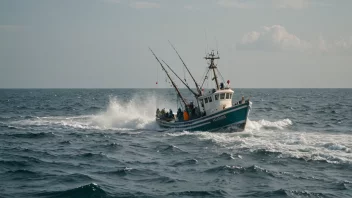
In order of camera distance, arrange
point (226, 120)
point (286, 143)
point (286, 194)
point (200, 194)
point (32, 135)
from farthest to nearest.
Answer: point (226, 120) → point (32, 135) → point (286, 143) → point (200, 194) → point (286, 194)

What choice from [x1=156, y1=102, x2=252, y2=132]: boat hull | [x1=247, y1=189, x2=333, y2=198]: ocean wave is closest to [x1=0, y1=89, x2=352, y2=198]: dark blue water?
[x1=247, y1=189, x2=333, y2=198]: ocean wave

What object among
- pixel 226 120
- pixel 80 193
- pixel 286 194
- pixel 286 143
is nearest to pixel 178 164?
pixel 80 193

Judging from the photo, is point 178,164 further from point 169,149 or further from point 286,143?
point 286,143

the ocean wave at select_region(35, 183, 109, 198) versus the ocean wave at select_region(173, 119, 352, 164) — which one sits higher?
the ocean wave at select_region(173, 119, 352, 164)

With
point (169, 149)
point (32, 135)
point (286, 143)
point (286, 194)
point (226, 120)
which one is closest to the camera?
point (286, 194)

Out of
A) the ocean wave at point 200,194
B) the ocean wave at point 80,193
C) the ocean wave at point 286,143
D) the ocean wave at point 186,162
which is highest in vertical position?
the ocean wave at point 286,143

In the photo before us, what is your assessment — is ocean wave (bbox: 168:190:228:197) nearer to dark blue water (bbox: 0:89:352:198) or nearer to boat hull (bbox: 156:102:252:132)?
dark blue water (bbox: 0:89:352:198)

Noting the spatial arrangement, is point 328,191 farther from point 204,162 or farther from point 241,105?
point 241,105

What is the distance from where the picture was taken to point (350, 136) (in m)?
36.7

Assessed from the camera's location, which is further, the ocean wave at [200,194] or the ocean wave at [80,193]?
the ocean wave at [200,194]

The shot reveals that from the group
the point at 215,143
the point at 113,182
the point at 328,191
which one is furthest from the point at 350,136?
the point at 113,182

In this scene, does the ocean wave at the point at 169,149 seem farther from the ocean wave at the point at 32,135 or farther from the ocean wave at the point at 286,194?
the ocean wave at the point at 32,135

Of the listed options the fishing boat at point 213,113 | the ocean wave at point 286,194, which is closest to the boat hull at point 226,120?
the fishing boat at point 213,113

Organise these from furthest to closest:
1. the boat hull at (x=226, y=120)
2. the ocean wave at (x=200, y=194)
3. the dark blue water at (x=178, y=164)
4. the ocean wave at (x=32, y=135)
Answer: the boat hull at (x=226, y=120), the ocean wave at (x=32, y=135), the dark blue water at (x=178, y=164), the ocean wave at (x=200, y=194)
